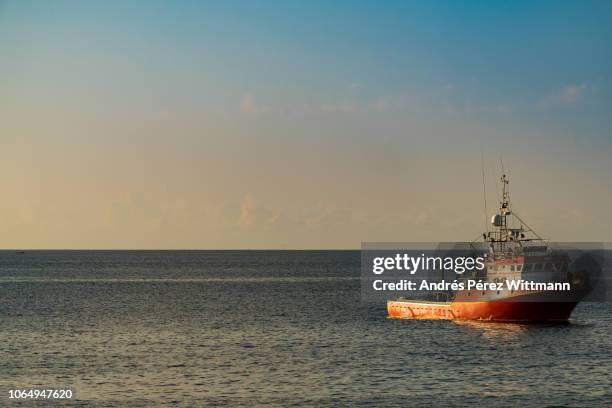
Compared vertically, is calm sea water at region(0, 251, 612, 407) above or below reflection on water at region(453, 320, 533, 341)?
below

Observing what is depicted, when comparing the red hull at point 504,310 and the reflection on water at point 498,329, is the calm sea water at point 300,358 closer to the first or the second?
the reflection on water at point 498,329

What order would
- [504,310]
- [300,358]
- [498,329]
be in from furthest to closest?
[504,310] → [498,329] → [300,358]

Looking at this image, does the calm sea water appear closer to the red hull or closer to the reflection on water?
the reflection on water

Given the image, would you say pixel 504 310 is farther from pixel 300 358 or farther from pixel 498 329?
pixel 300 358

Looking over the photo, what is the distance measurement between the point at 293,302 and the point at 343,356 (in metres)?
54.5

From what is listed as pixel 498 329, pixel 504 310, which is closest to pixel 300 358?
pixel 498 329

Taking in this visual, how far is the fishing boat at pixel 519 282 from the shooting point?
72000 mm

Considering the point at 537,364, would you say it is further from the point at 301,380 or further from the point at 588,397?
the point at 301,380

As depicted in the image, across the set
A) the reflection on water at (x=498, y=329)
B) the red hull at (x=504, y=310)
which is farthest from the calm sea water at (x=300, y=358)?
the red hull at (x=504, y=310)

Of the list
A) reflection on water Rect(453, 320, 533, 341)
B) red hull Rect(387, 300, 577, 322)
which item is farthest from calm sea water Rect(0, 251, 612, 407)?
red hull Rect(387, 300, 577, 322)

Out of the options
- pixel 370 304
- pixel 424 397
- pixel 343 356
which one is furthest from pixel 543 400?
pixel 370 304

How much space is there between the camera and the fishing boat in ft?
236

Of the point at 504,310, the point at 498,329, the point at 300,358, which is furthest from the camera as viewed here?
the point at 504,310

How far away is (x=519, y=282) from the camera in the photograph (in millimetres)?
72625
